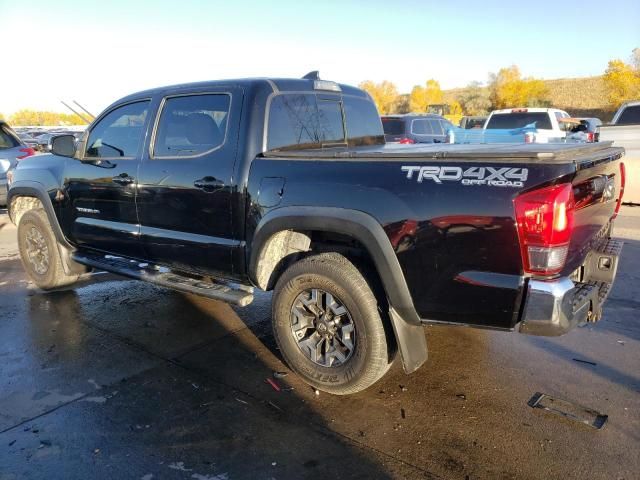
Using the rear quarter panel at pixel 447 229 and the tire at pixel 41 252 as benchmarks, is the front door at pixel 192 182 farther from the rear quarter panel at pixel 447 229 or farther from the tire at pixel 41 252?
the tire at pixel 41 252

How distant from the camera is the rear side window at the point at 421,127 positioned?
627 inches

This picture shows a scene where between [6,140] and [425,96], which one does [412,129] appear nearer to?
[6,140]

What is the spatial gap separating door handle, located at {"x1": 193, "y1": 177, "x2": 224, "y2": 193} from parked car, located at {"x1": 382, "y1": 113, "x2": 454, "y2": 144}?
12199mm

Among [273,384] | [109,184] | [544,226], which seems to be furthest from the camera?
[109,184]

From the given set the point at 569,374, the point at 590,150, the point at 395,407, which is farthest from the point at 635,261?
the point at 395,407

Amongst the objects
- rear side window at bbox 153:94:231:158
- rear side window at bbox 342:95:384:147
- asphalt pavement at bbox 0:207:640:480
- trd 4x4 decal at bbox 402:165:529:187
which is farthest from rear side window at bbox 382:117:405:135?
trd 4x4 decal at bbox 402:165:529:187

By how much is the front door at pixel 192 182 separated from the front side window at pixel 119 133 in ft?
0.95

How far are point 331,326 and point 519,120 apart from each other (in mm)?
14962

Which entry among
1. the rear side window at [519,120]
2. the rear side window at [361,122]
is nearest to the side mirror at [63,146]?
the rear side window at [361,122]

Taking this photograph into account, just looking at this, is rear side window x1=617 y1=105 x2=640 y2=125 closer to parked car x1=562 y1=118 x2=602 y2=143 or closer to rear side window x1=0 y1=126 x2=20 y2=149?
parked car x1=562 y1=118 x2=602 y2=143

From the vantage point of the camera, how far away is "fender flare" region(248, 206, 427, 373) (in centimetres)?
293

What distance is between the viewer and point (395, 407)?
3.22 meters

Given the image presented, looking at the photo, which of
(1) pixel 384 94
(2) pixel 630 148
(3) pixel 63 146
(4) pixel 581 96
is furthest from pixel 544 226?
(1) pixel 384 94

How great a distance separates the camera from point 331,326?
3.35 meters
